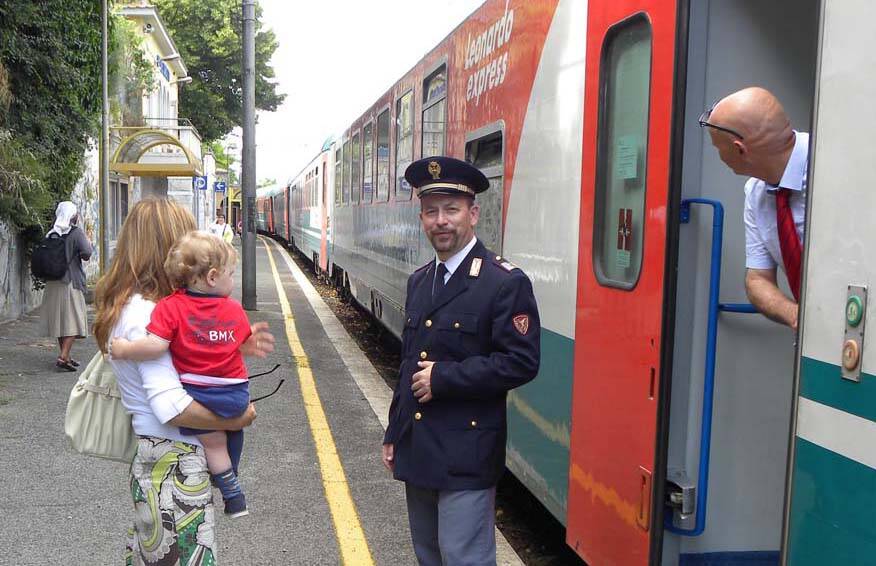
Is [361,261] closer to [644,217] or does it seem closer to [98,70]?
[98,70]

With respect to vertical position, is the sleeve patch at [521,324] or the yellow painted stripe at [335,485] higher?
the sleeve patch at [521,324]

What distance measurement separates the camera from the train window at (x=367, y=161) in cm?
1063

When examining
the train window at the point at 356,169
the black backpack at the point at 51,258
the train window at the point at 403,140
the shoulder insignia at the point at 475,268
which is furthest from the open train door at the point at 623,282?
the train window at the point at 356,169

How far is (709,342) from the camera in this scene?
9.71 ft

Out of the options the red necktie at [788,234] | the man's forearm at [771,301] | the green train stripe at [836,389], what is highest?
the red necktie at [788,234]

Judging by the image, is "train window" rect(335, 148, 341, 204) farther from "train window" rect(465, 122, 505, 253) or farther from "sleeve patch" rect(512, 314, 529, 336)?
"sleeve patch" rect(512, 314, 529, 336)

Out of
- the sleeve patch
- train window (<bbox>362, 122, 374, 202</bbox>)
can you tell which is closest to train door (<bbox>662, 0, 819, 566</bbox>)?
the sleeve patch

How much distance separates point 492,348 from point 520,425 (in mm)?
1684

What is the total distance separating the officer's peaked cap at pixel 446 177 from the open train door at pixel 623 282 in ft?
2.03

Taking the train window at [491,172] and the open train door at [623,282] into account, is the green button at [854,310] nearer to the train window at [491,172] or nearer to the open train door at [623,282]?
the open train door at [623,282]

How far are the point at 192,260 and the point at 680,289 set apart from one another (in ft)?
5.26

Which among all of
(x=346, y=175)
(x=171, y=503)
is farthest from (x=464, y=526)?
(x=346, y=175)

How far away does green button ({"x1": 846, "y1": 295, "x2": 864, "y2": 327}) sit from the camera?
199 centimetres

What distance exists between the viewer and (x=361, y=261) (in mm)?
11922
